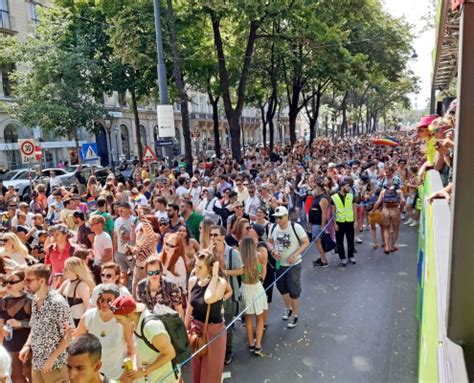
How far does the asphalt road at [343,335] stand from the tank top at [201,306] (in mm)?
1044

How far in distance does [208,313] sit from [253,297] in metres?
1.18

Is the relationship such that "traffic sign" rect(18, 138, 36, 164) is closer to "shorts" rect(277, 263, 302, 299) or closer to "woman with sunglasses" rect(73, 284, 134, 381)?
"shorts" rect(277, 263, 302, 299)

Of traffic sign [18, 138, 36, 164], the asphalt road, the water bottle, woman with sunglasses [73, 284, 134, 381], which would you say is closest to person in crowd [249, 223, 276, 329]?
the asphalt road

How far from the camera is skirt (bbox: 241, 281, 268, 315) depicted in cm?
551

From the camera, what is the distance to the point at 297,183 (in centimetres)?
1311

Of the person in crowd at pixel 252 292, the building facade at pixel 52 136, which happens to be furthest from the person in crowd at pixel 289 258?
the building facade at pixel 52 136

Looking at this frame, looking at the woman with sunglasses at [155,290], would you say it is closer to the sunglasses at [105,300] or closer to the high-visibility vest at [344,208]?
the sunglasses at [105,300]

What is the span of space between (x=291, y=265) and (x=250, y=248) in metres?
1.13

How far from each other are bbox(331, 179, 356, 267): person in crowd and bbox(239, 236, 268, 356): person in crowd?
3491 millimetres

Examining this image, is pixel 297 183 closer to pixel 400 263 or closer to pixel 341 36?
pixel 400 263

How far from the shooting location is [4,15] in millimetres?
33500

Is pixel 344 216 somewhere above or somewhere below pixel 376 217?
above

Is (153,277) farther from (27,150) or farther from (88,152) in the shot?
(88,152)

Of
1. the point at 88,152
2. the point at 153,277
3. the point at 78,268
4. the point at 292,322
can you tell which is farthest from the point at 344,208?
the point at 88,152
